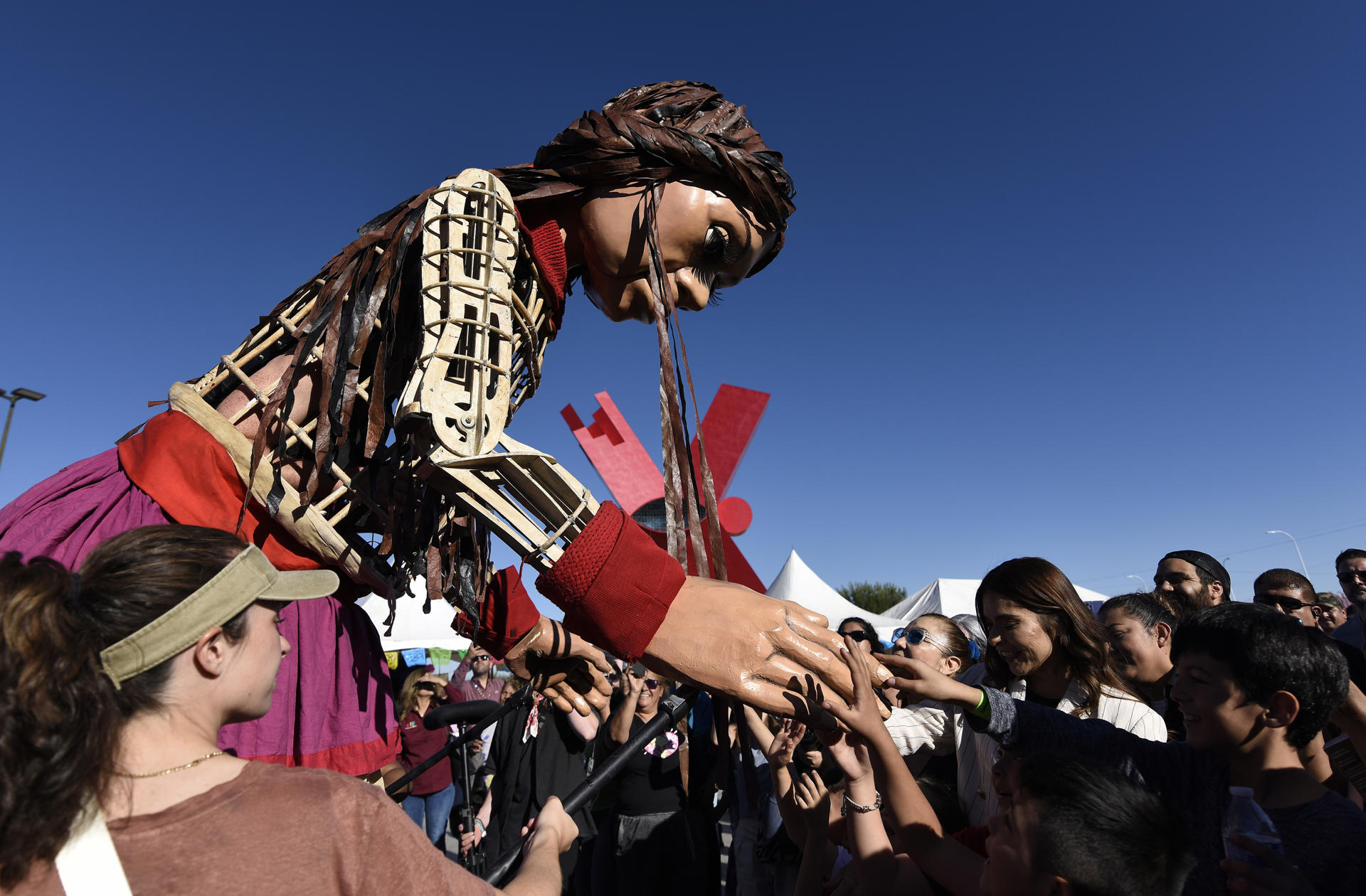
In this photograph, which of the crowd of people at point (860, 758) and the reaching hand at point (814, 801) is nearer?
the crowd of people at point (860, 758)

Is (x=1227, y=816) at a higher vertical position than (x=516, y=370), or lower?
lower

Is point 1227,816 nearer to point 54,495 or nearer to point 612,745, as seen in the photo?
point 54,495

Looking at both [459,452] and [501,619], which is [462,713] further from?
[459,452]

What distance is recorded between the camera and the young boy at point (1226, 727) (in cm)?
154

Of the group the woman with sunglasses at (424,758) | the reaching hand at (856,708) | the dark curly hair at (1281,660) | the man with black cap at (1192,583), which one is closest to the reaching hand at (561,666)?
the reaching hand at (856,708)

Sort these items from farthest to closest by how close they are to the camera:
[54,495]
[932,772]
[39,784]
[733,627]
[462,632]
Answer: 1. [932,772]
2. [462,632]
3. [54,495]
4. [733,627]
5. [39,784]

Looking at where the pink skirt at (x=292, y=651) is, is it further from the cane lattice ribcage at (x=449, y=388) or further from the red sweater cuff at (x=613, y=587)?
the red sweater cuff at (x=613, y=587)

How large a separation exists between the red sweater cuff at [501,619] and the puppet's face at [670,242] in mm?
770

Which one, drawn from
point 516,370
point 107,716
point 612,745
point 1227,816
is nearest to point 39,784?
point 107,716

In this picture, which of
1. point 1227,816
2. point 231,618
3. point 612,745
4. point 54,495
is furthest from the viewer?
point 612,745

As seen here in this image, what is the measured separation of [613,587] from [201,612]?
58 centimetres

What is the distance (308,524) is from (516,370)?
524 mm

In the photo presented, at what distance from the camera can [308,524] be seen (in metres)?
1.41

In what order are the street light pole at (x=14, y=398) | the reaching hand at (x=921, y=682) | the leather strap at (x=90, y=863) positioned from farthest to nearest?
the street light pole at (x=14, y=398) < the reaching hand at (x=921, y=682) < the leather strap at (x=90, y=863)
